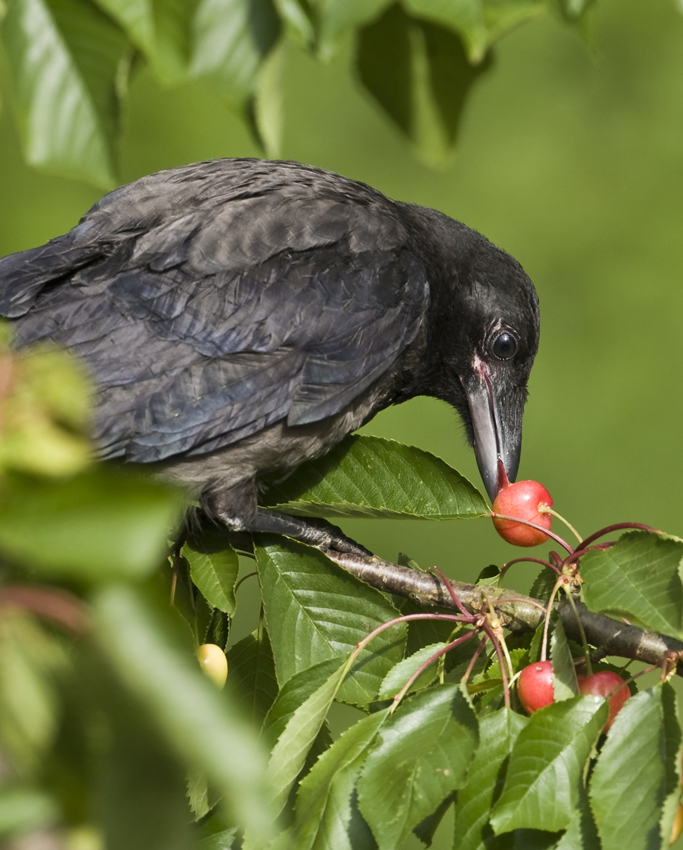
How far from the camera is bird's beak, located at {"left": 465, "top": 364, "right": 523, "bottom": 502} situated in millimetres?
2447

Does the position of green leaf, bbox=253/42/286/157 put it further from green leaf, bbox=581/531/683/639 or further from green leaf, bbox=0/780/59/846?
green leaf, bbox=581/531/683/639

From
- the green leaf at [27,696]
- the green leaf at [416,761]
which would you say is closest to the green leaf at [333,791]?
the green leaf at [416,761]

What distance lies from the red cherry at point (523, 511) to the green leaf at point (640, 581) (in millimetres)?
425

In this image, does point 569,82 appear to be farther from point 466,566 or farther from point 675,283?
point 466,566

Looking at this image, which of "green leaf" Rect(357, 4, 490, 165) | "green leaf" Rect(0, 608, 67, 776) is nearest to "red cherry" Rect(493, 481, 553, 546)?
"green leaf" Rect(357, 4, 490, 165)

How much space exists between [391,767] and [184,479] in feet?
3.42

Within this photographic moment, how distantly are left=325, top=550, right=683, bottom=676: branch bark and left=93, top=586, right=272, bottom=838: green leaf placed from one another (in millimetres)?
999

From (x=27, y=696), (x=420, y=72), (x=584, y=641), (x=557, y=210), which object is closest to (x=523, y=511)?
(x=584, y=641)

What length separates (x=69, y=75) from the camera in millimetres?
910

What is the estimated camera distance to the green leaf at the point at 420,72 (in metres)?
1.03

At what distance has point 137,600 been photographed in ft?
→ 1.69

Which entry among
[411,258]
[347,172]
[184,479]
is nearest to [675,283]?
[347,172]

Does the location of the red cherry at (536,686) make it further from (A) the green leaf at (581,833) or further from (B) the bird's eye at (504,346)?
(B) the bird's eye at (504,346)

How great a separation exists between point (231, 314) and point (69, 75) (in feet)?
3.76
